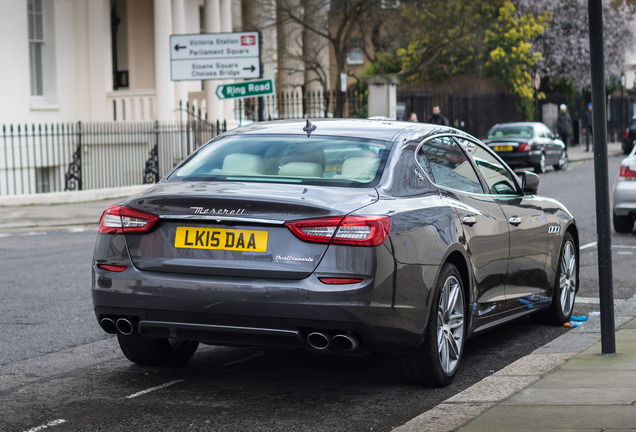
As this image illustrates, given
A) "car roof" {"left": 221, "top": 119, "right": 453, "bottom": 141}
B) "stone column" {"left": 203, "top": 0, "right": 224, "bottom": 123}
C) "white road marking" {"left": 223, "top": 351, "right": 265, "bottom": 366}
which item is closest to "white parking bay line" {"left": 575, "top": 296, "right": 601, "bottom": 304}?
"car roof" {"left": 221, "top": 119, "right": 453, "bottom": 141}

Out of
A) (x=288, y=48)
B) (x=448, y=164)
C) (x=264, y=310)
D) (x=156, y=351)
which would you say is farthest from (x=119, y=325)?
(x=288, y=48)

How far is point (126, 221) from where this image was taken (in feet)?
19.9

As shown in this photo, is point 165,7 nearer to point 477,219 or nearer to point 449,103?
point 449,103

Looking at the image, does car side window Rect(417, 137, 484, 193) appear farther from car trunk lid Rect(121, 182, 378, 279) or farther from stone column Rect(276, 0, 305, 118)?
stone column Rect(276, 0, 305, 118)

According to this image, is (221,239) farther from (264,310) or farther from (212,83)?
(212,83)

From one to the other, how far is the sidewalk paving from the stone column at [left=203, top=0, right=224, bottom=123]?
2303cm

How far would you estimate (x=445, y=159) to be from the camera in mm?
7062

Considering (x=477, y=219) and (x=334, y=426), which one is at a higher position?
(x=477, y=219)

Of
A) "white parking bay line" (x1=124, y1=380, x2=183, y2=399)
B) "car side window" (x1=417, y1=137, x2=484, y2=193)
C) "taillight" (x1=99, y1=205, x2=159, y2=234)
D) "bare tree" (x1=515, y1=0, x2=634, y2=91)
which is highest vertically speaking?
"bare tree" (x1=515, y1=0, x2=634, y2=91)

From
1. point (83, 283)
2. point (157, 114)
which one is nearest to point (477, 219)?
point (83, 283)

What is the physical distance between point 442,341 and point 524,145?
2602cm

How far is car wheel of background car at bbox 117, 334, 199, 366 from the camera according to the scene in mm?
6727

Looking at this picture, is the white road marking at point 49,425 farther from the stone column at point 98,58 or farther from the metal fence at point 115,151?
the stone column at point 98,58

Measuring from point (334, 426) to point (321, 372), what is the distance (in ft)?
4.34
